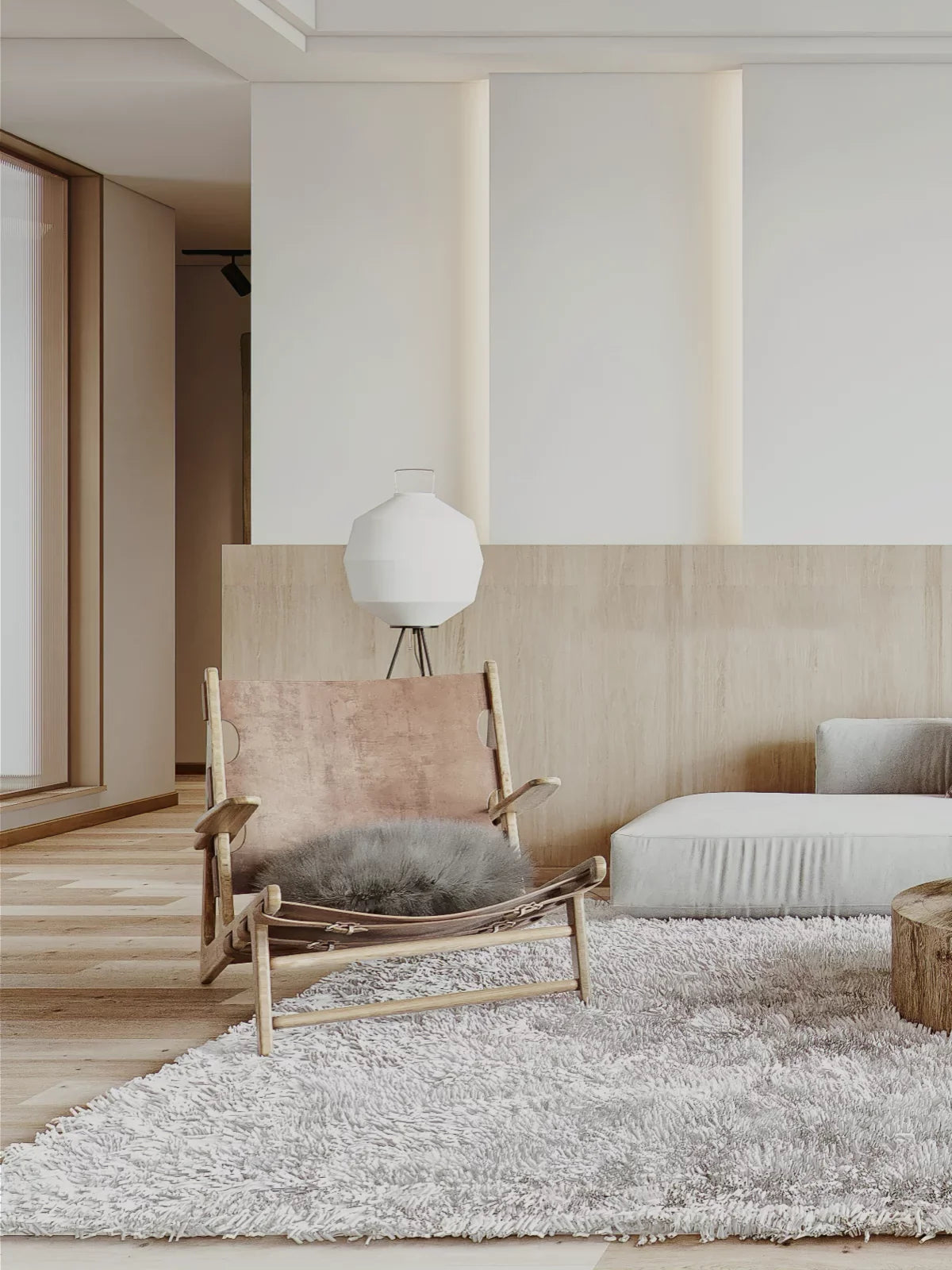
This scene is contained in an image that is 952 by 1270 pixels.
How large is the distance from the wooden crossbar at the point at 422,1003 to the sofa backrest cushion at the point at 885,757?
5.67ft

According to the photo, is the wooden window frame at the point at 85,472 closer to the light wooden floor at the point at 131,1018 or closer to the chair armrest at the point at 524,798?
the light wooden floor at the point at 131,1018

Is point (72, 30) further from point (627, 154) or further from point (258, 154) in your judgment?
point (627, 154)

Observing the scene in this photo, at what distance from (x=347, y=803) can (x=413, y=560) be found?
972 millimetres

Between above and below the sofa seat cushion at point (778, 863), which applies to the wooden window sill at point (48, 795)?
below

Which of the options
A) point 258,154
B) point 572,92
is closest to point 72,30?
point 258,154

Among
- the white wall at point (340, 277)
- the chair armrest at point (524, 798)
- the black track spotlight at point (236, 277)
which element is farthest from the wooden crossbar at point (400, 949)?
→ the black track spotlight at point (236, 277)

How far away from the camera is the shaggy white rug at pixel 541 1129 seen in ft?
5.42

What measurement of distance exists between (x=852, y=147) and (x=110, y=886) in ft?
13.1

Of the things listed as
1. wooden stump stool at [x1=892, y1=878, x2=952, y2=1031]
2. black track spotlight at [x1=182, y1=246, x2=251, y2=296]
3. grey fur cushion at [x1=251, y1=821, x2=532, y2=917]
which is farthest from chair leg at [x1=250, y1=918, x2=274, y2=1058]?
black track spotlight at [x1=182, y1=246, x2=251, y2=296]

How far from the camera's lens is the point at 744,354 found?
4.36m

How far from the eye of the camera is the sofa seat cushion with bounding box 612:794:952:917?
335cm

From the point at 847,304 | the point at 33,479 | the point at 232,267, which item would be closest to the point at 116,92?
the point at 33,479

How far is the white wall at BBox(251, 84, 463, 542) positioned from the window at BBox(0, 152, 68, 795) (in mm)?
1558

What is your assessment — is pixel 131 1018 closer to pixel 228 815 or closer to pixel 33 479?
pixel 228 815
